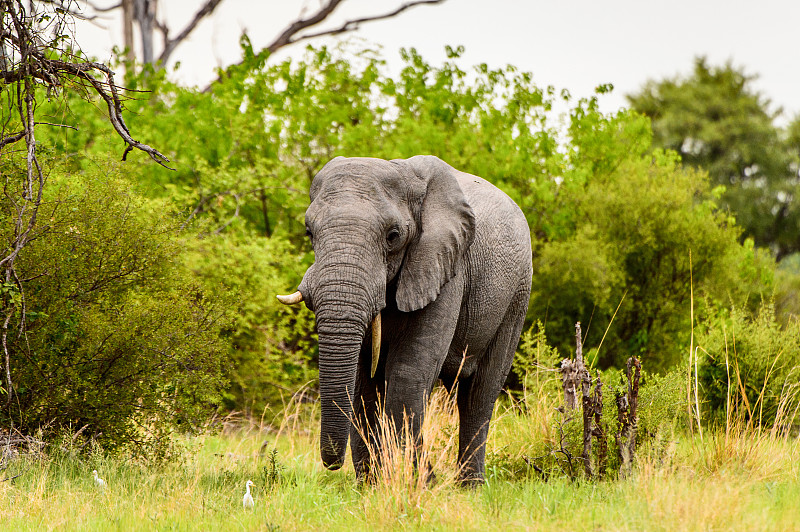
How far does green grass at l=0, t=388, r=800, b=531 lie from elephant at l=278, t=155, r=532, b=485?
1.46 feet

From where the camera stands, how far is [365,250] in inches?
230

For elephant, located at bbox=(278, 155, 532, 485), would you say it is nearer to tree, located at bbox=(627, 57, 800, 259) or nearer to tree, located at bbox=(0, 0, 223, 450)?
tree, located at bbox=(0, 0, 223, 450)

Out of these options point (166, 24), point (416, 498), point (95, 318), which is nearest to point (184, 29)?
point (166, 24)

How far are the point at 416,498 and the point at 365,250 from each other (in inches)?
59.3

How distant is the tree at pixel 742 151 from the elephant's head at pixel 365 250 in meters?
31.1

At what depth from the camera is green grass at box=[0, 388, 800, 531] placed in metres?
5.09

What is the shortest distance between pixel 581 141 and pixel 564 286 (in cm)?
322

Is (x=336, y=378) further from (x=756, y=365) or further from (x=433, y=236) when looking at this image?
(x=756, y=365)

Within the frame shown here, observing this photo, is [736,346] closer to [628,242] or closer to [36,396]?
[628,242]

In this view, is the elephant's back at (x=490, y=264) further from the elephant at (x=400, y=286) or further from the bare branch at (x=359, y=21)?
the bare branch at (x=359, y=21)

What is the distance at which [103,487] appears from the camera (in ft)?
21.2

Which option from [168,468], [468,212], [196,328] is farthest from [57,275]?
[468,212]

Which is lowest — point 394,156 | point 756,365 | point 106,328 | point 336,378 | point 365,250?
point 336,378

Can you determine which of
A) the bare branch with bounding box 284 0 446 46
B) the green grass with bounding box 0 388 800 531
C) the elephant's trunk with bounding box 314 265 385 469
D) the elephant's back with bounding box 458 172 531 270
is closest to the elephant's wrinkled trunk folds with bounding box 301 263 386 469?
the elephant's trunk with bounding box 314 265 385 469
